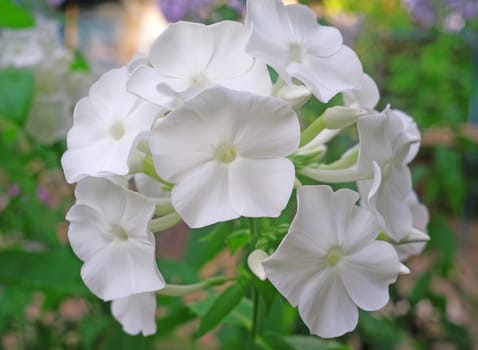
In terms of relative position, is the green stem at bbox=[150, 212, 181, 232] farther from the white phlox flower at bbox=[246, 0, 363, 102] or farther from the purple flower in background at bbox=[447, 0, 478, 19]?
the purple flower in background at bbox=[447, 0, 478, 19]

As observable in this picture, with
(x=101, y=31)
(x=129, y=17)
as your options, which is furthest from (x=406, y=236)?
(x=129, y=17)

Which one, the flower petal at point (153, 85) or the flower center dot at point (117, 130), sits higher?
the flower petal at point (153, 85)

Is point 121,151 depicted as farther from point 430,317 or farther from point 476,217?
point 476,217

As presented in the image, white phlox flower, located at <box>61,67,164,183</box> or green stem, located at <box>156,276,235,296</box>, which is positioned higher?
white phlox flower, located at <box>61,67,164,183</box>

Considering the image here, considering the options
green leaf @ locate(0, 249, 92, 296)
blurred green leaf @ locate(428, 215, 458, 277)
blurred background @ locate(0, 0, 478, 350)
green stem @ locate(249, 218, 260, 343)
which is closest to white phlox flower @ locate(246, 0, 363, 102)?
green stem @ locate(249, 218, 260, 343)

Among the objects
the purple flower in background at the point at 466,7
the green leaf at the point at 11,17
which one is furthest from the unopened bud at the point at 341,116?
the purple flower in background at the point at 466,7

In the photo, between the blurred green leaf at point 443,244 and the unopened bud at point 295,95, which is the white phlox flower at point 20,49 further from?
the blurred green leaf at point 443,244
